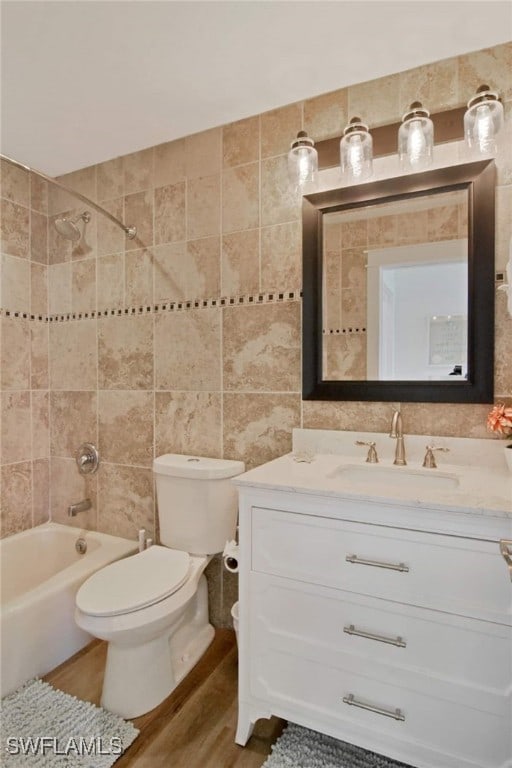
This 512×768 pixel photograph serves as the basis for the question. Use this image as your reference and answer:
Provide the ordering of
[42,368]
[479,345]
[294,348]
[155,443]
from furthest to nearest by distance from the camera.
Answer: [42,368] < [155,443] < [294,348] < [479,345]

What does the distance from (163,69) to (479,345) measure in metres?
1.55

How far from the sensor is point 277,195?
5.86ft

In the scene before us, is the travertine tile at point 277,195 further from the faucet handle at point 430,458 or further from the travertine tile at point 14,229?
the travertine tile at point 14,229

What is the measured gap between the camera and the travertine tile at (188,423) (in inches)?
76.9

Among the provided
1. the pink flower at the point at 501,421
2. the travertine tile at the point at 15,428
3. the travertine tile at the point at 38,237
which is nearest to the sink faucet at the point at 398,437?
the pink flower at the point at 501,421

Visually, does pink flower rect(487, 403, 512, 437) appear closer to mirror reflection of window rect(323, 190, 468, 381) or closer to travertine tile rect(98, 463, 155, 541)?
mirror reflection of window rect(323, 190, 468, 381)

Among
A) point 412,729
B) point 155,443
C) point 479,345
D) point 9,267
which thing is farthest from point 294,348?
point 9,267

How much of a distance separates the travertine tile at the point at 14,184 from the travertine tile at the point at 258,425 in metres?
1.63

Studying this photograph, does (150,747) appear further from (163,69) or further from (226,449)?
(163,69)

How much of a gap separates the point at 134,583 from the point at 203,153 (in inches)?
74.0

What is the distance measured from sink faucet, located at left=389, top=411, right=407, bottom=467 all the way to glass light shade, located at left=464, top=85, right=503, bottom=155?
95cm

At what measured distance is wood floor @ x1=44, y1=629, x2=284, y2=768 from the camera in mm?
1306

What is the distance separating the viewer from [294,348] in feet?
5.79

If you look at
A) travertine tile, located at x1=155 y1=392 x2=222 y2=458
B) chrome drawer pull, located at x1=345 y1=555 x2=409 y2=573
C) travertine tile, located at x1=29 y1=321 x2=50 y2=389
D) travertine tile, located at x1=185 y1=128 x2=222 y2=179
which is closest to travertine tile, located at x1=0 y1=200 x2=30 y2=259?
travertine tile, located at x1=29 y1=321 x2=50 y2=389
